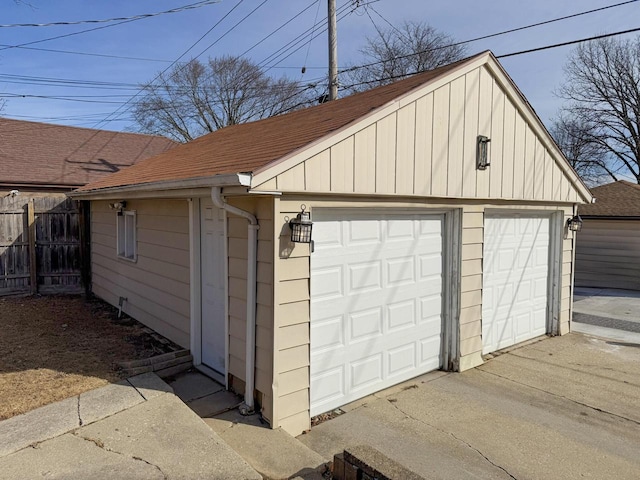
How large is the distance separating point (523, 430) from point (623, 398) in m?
1.69

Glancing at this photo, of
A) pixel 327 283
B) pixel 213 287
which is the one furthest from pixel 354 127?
pixel 213 287

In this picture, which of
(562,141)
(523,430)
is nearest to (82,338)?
(523,430)

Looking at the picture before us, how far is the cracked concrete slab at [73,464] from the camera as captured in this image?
10.0 feet

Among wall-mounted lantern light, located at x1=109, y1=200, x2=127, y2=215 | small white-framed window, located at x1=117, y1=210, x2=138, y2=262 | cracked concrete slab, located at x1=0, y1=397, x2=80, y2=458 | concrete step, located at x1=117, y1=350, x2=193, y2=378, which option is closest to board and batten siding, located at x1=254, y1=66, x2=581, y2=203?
cracked concrete slab, located at x1=0, y1=397, x2=80, y2=458

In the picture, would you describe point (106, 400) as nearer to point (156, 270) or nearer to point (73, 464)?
point (73, 464)

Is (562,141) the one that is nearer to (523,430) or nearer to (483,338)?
(483,338)

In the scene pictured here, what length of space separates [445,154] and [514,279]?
2.75 meters

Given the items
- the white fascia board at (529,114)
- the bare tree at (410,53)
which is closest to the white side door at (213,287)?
the white fascia board at (529,114)

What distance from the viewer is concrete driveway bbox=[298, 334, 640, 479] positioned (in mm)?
3840

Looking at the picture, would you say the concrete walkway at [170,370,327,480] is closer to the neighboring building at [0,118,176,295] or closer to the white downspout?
the white downspout

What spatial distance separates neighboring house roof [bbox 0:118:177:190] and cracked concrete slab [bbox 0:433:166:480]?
887 centimetres

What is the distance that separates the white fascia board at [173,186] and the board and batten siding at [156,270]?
0.36 meters

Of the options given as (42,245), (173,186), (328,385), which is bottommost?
(328,385)

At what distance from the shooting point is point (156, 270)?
21.6ft
